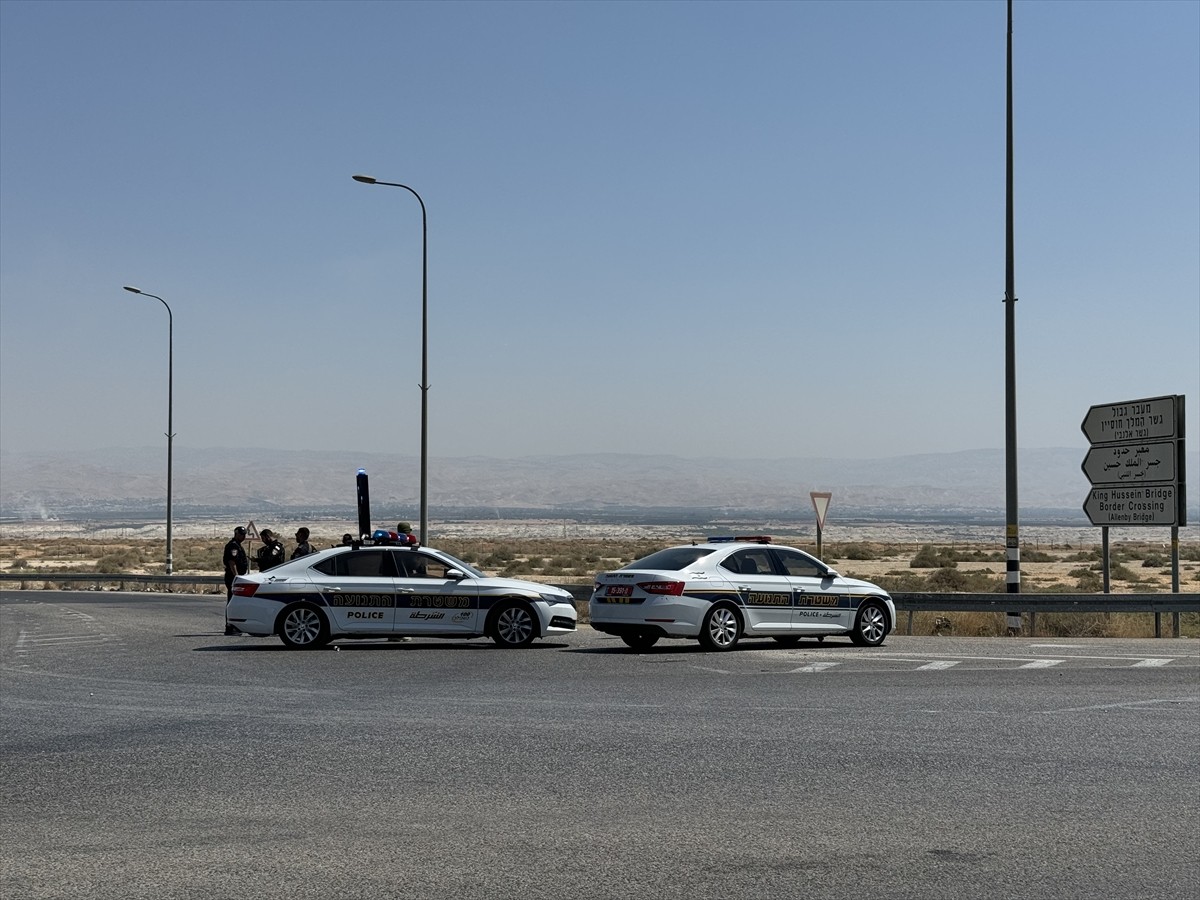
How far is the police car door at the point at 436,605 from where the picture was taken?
20.6 m

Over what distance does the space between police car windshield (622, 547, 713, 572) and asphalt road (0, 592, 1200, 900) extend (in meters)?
A: 2.50

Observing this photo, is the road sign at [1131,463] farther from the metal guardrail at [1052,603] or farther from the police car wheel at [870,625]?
the police car wheel at [870,625]

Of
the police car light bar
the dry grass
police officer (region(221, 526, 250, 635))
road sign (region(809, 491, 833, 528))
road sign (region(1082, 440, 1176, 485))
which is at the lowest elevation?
the dry grass

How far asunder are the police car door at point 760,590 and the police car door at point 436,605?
376 cm

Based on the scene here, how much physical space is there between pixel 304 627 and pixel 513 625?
118 inches

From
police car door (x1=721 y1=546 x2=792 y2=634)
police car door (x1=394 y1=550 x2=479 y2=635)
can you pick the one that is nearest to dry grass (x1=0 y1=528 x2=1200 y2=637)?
police car door (x1=721 y1=546 x2=792 y2=634)

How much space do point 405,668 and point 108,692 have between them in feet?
12.6

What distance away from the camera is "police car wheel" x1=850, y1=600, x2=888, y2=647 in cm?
2108

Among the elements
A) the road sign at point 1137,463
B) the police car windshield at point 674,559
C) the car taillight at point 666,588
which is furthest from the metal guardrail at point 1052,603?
the car taillight at point 666,588

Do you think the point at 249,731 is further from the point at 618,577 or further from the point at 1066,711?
the point at 618,577

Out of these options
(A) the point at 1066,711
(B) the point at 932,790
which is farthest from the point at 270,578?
(B) the point at 932,790

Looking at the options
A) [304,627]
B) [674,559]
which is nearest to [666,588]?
[674,559]

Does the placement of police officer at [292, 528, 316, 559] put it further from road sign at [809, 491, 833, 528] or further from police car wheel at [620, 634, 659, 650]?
road sign at [809, 491, 833, 528]

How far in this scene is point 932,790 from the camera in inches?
361
